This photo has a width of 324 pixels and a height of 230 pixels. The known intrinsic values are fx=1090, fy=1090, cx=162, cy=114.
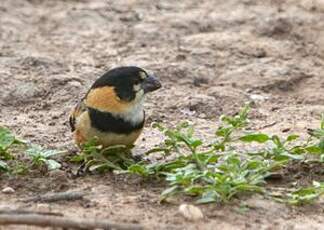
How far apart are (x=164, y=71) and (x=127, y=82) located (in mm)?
2043

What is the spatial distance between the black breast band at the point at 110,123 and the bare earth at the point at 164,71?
0.88 ft

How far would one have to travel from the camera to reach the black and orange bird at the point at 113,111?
19.1 ft

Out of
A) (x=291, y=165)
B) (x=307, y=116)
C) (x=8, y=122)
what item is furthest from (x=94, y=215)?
(x=307, y=116)

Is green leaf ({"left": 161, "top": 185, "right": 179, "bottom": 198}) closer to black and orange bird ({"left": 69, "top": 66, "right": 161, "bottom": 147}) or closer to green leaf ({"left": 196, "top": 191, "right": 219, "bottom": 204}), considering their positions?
green leaf ({"left": 196, "top": 191, "right": 219, "bottom": 204})

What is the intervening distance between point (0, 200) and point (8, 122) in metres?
1.65

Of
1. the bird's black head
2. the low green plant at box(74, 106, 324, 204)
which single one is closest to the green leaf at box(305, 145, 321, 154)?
the low green plant at box(74, 106, 324, 204)

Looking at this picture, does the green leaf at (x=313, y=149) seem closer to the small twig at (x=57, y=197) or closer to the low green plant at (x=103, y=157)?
the low green plant at (x=103, y=157)

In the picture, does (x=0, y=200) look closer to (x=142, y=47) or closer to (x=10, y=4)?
(x=142, y=47)

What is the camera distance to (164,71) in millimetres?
8008

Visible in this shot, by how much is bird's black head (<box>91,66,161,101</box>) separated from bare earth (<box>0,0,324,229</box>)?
17.5 inches

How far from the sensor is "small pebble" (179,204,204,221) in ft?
16.5

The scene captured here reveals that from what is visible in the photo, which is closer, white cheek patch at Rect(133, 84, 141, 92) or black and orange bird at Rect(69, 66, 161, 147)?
black and orange bird at Rect(69, 66, 161, 147)

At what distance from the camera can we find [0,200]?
5.30 meters

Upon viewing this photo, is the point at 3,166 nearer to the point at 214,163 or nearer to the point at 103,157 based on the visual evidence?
the point at 103,157
